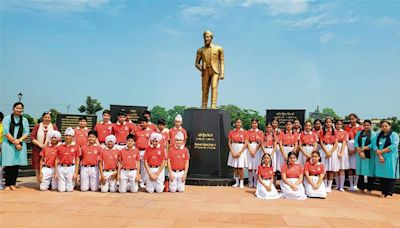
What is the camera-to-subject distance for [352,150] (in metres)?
7.14

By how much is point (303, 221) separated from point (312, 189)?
2.04 m

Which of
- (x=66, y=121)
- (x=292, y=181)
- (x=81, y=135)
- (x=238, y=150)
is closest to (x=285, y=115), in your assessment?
(x=238, y=150)

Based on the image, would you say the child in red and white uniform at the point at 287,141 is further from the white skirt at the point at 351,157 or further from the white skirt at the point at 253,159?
the white skirt at the point at 351,157

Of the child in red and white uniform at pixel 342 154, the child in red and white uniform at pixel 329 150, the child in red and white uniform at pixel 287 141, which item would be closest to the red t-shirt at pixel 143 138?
the child in red and white uniform at pixel 287 141

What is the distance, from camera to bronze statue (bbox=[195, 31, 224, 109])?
26.9 ft

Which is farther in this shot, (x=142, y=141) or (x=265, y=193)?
(x=142, y=141)

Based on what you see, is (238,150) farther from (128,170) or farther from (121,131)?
(121,131)

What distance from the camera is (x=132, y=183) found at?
5.97 m

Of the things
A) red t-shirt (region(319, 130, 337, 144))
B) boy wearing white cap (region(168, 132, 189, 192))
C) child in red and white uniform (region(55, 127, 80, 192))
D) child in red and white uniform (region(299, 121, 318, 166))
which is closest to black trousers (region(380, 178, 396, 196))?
red t-shirt (region(319, 130, 337, 144))

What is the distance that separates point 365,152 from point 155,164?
4288mm

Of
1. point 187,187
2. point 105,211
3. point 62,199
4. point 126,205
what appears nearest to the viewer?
point 105,211

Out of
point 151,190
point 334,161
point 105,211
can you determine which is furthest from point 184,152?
point 334,161

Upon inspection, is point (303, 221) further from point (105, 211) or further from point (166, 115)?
point (166, 115)

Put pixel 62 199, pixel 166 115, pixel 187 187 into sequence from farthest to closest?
pixel 166 115
pixel 187 187
pixel 62 199
